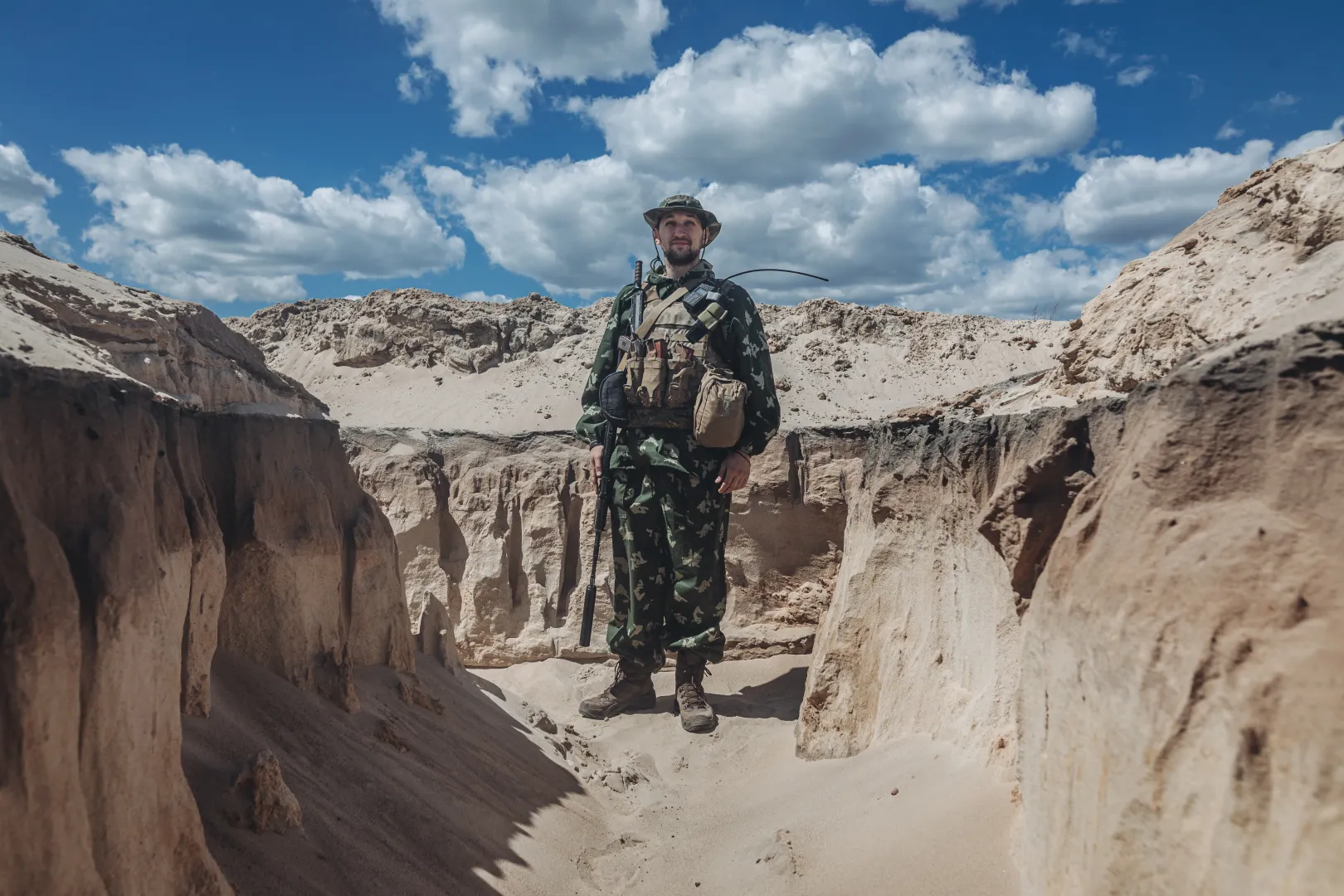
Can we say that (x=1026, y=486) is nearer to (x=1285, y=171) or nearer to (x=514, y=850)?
(x=1285, y=171)

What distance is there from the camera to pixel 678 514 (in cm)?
Result: 512

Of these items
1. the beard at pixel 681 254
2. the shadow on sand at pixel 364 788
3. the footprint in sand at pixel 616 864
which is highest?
the beard at pixel 681 254

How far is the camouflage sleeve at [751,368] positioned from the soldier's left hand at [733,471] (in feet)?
0.21

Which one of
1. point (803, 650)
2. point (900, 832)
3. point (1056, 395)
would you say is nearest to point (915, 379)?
point (803, 650)

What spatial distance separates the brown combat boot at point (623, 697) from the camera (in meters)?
5.45

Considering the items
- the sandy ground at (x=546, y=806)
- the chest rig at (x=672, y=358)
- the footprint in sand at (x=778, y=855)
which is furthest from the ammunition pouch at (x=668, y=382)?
the footprint in sand at (x=778, y=855)

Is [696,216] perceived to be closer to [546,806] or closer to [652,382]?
[652,382]

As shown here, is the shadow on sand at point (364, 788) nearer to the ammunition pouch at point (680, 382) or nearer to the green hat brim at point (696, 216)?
the ammunition pouch at point (680, 382)

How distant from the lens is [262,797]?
7.83 feet

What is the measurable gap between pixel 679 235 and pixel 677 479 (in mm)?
1399

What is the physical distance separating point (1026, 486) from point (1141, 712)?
0.93 meters

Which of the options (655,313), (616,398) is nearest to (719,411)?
(616,398)

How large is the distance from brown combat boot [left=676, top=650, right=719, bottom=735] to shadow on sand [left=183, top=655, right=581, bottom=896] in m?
1.07

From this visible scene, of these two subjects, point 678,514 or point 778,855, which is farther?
point 678,514
